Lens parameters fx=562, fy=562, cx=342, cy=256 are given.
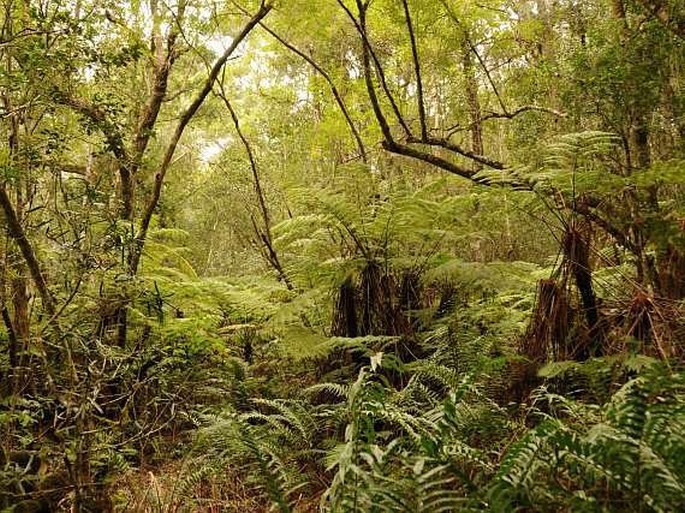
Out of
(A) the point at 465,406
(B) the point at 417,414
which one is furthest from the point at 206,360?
(A) the point at 465,406

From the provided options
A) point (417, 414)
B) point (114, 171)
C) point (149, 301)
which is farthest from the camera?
point (114, 171)

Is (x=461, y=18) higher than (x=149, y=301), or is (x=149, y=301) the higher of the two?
(x=461, y=18)

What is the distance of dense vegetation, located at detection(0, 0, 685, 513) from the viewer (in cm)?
213

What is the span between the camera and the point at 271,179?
43.7 ft

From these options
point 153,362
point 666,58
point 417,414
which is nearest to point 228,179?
point 153,362

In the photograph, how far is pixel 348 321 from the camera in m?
4.47

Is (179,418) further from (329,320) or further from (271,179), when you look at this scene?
(271,179)

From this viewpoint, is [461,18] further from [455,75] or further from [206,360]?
[206,360]

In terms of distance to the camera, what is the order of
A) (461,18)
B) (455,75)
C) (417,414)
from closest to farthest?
(417,414), (461,18), (455,75)

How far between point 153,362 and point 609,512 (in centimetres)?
423

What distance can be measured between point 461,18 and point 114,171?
4759 mm

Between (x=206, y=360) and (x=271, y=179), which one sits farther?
(x=271, y=179)

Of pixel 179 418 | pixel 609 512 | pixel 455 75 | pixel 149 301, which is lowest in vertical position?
pixel 179 418

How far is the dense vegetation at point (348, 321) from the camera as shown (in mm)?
2135
